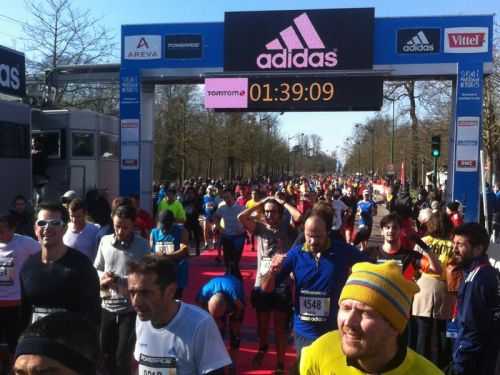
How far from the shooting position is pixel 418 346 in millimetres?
5336

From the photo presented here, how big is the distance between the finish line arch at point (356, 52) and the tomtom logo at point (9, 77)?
4.79 meters

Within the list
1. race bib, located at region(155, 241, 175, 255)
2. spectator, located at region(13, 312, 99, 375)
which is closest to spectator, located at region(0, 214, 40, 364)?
race bib, located at region(155, 241, 175, 255)

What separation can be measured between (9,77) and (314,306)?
1493cm

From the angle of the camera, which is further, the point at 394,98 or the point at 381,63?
the point at 394,98

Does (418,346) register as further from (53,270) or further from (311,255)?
(53,270)

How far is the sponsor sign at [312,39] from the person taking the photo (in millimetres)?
13320

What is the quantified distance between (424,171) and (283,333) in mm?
38052

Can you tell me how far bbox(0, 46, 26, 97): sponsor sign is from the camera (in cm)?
1587

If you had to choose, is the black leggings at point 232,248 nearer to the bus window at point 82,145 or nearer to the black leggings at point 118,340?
the black leggings at point 118,340

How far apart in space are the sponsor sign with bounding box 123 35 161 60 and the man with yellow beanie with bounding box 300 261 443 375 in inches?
528

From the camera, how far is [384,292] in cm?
180

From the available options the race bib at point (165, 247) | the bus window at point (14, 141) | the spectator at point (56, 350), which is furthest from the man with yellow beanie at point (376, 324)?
the bus window at point (14, 141)

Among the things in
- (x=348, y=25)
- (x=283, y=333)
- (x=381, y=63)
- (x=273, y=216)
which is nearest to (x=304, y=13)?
(x=348, y=25)

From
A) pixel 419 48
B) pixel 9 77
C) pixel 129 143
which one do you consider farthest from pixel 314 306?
pixel 9 77
